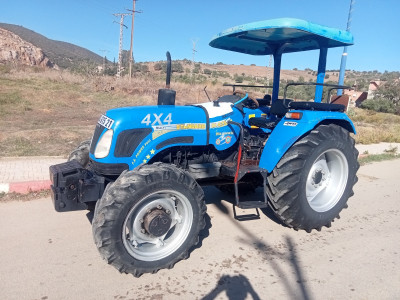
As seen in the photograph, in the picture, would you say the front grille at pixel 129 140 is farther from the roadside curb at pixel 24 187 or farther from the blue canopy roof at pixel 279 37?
the roadside curb at pixel 24 187

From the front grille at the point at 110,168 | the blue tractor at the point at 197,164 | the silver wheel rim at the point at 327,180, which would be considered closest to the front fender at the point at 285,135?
the blue tractor at the point at 197,164

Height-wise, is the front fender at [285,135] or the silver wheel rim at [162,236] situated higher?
the front fender at [285,135]

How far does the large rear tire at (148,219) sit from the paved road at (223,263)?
0.18m

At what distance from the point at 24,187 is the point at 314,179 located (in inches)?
157

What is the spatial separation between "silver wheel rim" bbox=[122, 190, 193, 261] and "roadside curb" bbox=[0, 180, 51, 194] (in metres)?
2.45

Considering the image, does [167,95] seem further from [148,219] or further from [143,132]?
[148,219]

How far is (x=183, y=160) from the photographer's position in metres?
3.56

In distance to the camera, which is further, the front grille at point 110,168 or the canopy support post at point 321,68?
the canopy support post at point 321,68

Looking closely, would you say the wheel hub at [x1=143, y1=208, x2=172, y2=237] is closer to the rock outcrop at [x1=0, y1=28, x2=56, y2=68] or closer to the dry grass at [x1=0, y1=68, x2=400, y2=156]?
the dry grass at [x1=0, y1=68, x2=400, y2=156]

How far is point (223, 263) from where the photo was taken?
304 cm

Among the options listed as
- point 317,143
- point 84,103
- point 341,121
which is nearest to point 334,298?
point 317,143

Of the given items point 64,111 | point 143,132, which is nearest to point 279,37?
point 143,132

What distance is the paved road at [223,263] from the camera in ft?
8.57

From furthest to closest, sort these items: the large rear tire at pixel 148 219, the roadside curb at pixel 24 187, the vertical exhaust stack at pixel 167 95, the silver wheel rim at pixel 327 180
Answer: the roadside curb at pixel 24 187
the silver wheel rim at pixel 327 180
the vertical exhaust stack at pixel 167 95
the large rear tire at pixel 148 219
